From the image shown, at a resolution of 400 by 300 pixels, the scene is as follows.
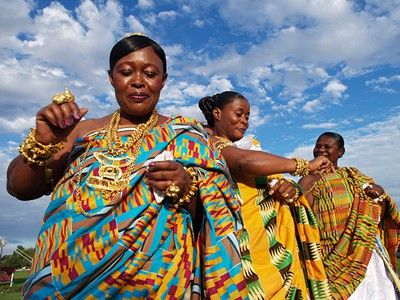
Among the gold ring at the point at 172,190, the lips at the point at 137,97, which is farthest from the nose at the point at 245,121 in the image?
the gold ring at the point at 172,190

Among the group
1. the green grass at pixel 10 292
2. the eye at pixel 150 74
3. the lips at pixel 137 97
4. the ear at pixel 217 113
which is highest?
the ear at pixel 217 113

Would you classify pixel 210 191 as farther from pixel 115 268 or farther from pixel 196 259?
pixel 115 268

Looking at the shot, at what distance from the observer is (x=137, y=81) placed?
288 cm

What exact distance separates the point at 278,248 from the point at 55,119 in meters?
2.11

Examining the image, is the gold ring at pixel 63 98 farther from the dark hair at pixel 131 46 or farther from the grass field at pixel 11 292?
the grass field at pixel 11 292

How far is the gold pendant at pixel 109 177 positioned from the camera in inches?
102

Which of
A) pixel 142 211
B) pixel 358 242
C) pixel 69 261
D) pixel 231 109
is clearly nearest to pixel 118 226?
pixel 142 211

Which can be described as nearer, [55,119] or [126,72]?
[55,119]

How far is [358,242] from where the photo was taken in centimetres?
559

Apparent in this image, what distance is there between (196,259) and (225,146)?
1305 mm

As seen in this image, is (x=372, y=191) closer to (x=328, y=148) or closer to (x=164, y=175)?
(x=328, y=148)

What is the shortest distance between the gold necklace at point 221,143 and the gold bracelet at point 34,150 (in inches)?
59.5

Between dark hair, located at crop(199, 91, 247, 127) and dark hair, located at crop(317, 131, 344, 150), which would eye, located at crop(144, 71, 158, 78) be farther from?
dark hair, located at crop(317, 131, 344, 150)

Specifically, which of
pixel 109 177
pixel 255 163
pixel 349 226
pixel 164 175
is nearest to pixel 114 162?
pixel 109 177
